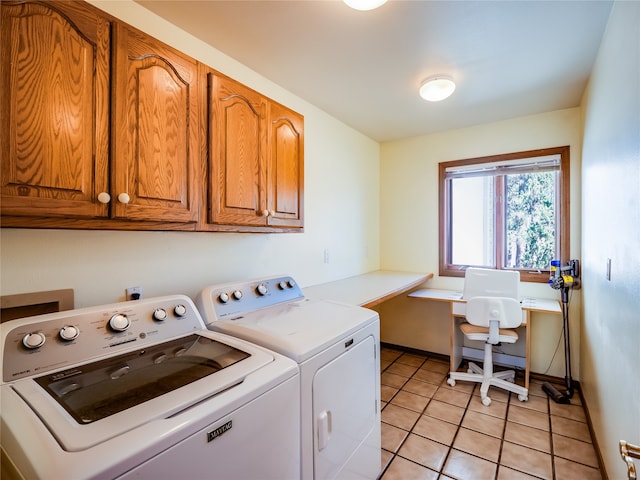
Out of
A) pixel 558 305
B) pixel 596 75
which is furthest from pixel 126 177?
pixel 558 305

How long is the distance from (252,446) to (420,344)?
2.86 metres

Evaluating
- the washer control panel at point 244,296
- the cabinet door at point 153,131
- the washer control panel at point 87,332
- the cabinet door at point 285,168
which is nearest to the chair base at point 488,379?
the washer control panel at point 244,296

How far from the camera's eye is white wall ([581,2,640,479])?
1156mm

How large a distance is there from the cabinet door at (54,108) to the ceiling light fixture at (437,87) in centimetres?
187

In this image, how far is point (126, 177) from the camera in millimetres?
1129

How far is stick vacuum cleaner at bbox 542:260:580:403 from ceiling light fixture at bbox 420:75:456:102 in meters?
1.67

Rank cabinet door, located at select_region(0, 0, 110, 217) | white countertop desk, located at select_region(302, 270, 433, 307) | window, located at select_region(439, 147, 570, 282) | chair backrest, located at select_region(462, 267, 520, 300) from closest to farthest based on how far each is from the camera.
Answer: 1. cabinet door, located at select_region(0, 0, 110, 217)
2. white countertop desk, located at select_region(302, 270, 433, 307)
3. chair backrest, located at select_region(462, 267, 520, 300)
4. window, located at select_region(439, 147, 570, 282)

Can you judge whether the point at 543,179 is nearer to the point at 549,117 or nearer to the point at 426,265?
the point at 549,117

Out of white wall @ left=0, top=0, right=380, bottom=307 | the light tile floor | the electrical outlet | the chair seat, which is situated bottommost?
the light tile floor

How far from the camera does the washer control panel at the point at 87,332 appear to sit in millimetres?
929

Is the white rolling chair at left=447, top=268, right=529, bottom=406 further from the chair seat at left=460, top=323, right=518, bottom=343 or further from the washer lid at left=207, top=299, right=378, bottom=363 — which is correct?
the washer lid at left=207, top=299, right=378, bottom=363

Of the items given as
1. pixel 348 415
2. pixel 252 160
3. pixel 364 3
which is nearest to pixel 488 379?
pixel 348 415

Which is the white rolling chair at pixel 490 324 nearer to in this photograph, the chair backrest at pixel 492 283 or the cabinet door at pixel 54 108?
the chair backrest at pixel 492 283

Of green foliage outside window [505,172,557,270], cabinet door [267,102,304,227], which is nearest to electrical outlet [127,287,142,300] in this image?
cabinet door [267,102,304,227]
